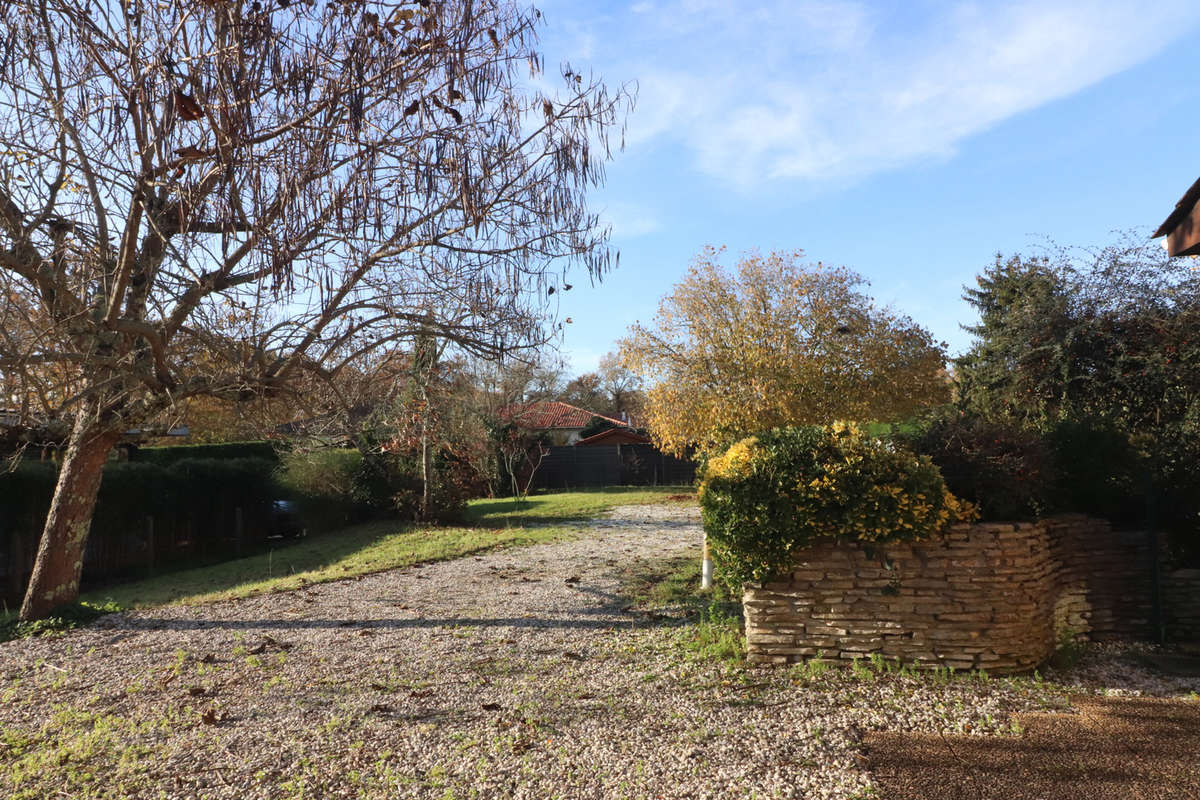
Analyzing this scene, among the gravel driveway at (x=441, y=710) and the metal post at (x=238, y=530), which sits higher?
the metal post at (x=238, y=530)

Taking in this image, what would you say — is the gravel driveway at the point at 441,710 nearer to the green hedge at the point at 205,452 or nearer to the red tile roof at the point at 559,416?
the green hedge at the point at 205,452

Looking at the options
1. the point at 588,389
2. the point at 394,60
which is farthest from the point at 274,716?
the point at 588,389

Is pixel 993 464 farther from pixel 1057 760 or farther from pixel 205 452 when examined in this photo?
pixel 205 452

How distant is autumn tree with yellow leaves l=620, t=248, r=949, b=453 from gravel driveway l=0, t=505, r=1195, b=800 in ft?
13.7

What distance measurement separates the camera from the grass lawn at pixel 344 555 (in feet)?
32.5

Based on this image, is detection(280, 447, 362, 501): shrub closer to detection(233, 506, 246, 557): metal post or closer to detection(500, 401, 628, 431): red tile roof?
detection(233, 506, 246, 557): metal post

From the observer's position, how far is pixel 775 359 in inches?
403

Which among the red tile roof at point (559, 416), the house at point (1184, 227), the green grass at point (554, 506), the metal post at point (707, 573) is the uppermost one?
the red tile roof at point (559, 416)

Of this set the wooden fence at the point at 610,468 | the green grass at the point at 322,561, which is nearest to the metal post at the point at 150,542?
the green grass at the point at 322,561

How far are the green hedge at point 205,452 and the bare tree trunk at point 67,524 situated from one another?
549cm

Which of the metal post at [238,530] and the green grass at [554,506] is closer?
the metal post at [238,530]

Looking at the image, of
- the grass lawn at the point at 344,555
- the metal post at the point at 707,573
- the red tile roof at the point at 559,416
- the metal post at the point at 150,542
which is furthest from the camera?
the red tile roof at the point at 559,416

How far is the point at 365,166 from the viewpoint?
177 inches

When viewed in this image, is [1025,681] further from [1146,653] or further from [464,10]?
[464,10]
